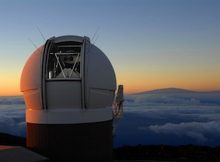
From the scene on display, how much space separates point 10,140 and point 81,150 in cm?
4148

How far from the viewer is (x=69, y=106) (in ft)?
62.1

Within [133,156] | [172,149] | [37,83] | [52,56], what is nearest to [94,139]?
[37,83]

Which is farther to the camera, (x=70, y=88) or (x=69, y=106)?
(x=69, y=106)

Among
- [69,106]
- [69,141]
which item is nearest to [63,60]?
[69,106]

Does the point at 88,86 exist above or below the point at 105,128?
above

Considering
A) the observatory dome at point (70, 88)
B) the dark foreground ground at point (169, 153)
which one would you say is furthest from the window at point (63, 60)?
the dark foreground ground at point (169, 153)

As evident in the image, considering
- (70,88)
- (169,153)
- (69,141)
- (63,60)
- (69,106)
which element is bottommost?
(169,153)

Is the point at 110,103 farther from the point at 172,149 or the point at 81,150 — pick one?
the point at 172,149

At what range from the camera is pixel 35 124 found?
1991 centimetres

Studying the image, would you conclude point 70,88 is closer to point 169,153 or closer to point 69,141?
point 69,141

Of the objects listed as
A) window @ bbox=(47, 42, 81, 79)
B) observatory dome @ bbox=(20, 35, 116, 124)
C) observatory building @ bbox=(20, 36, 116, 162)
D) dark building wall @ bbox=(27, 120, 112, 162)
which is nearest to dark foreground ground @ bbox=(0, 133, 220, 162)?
window @ bbox=(47, 42, 81, 79)

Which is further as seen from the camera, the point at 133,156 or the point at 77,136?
the point at 133,156

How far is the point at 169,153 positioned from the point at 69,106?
65.4 ft

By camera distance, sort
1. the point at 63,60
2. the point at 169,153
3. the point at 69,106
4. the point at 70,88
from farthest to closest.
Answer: the point at 169,153
the point at 63,60
the point at 69,106
the point at 70,88
